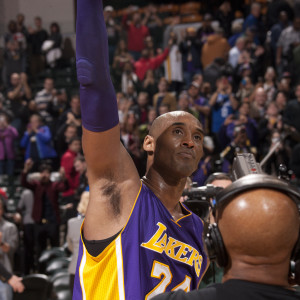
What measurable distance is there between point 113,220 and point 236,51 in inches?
379

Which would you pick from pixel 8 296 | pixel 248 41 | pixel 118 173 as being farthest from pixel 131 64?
pixel 118 173

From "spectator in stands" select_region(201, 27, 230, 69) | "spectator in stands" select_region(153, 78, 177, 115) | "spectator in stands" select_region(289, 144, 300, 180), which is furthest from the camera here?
"spectator in stands" select_region(201, 27, 230, 69)

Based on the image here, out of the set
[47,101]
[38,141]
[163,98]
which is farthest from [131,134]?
[47,101]

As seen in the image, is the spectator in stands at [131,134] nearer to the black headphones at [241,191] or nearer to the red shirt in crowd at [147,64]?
the red shirt in crowd at [147,64]

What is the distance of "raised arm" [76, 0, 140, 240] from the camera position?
2.12 metres

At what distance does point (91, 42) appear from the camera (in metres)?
2.12

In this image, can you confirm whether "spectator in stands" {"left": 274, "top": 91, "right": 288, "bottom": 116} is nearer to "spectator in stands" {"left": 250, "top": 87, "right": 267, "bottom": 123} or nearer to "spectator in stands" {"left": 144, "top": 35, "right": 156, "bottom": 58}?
"spectator in stands" {"left": 250, "top": 87, "right": 267, "bottom": 123}

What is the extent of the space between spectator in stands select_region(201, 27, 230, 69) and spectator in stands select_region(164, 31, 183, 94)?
56 centimetres

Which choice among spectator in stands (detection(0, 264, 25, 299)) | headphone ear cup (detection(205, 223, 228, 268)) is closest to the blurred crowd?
spectator in stands (detection(0, 264, 25, 299))

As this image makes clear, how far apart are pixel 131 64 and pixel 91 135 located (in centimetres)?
1019

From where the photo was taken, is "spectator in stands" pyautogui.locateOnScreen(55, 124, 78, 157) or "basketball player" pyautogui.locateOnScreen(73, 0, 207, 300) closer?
"basketball player" pyautogui.locateOnScreen(73, 0, 207, 300)

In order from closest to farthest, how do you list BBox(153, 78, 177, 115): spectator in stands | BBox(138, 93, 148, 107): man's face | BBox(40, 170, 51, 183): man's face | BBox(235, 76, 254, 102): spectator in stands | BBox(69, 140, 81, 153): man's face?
1. BBox(40, 170, 51, 183): man's face
2. BBox(69, 140, 81, 153): man's face
3. BBox(235, 76, 254, 102): spectator in stands
4. BBox(153, 78, 177, 115): spectator in stands
5. BBox(138, 93, 148, 107): man's face

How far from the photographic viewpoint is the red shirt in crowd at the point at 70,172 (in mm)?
9086

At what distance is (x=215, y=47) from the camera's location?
12039 millimetres
